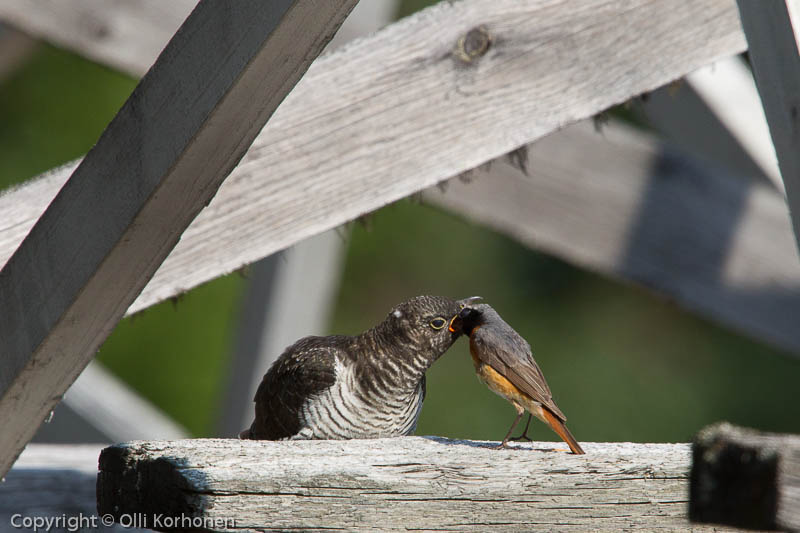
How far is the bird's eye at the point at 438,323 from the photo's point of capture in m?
1.69

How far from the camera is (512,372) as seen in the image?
1479mm

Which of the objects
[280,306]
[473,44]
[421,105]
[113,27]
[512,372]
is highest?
[113,27]

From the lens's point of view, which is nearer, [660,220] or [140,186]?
[140,186]

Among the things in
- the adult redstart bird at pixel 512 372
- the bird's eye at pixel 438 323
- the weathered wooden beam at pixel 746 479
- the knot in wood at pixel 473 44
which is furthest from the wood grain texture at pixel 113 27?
the weathered wooden beam at pixel 746 479

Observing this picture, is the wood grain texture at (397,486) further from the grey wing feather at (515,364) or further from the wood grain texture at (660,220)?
the wood grain texture at (660,220)

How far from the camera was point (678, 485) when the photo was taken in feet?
4.08

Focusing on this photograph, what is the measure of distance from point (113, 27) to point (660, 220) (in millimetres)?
1611

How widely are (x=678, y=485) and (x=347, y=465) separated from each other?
432 mm

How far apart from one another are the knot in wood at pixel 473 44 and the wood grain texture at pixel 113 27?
1148mm

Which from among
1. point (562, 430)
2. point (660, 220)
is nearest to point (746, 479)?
point (562, 430)

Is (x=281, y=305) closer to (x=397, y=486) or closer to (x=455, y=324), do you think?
(x=455, y=324)

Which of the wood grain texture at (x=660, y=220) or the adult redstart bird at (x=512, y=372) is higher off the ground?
the wood grain texture at (x=660, y=220)

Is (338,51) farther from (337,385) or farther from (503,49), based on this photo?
(337,385)

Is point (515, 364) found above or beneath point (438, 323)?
beneath
